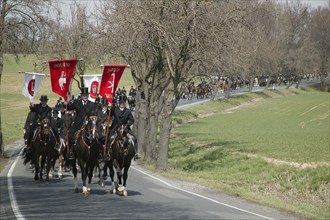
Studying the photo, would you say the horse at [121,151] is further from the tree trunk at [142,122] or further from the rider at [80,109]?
the tree trunk at [142,122]

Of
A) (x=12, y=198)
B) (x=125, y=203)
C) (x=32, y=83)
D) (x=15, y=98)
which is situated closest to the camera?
(x=125, y=203)

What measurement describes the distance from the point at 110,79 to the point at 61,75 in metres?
1.41

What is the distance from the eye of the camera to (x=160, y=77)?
32344 mm

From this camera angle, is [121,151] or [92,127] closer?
[92,127]

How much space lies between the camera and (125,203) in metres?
15.6

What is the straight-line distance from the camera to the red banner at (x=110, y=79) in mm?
17516

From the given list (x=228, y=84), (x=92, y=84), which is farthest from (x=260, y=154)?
(x=228, y=84)

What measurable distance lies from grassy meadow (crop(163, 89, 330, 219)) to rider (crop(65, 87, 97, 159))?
5.50m

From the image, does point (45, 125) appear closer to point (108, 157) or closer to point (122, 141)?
point (108, 157)

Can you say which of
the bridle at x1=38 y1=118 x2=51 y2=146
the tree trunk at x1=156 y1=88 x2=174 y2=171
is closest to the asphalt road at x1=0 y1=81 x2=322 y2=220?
the bridle at x1=38 y1=118 x2=51 y2=146

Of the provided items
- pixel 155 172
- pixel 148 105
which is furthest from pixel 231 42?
pixel 148 105

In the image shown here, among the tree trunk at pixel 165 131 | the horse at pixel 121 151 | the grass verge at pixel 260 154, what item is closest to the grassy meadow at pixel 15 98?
the tree trunk at pixel 165 131

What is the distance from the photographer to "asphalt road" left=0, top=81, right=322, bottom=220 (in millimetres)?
14023

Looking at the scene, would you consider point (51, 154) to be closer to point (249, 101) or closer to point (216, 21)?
point (216, 21)
